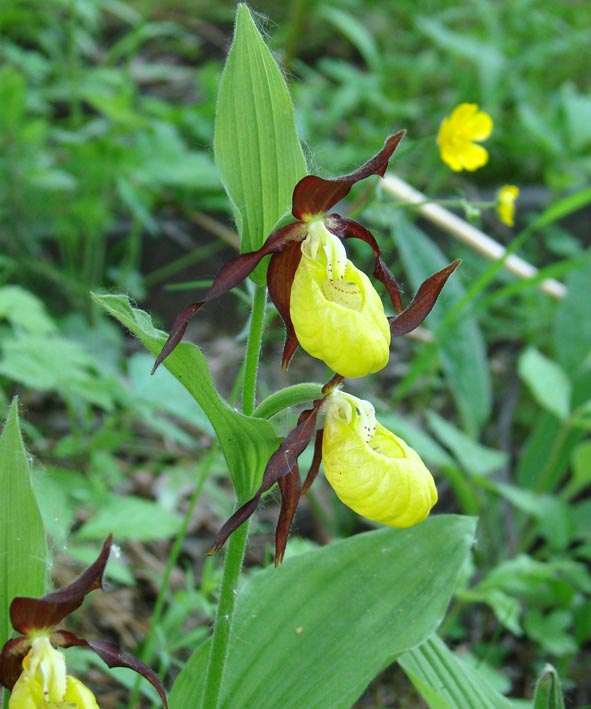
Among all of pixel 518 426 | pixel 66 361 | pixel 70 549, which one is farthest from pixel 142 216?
pixel 518 426

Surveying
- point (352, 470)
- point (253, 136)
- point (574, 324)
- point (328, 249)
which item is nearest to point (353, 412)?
point (352, 470)

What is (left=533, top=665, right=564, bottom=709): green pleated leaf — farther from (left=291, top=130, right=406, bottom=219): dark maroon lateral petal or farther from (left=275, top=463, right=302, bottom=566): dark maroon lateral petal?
(left=291, top=130, right=406, bottom=219): dark maroon lateral petal

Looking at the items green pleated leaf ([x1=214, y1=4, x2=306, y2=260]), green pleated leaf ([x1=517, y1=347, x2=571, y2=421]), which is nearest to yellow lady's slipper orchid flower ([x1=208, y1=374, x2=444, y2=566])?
green pleated leaf ([x1=214, y1=4, x2=306, y2=260])

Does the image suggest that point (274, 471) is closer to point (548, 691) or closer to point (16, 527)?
point (16, 527)

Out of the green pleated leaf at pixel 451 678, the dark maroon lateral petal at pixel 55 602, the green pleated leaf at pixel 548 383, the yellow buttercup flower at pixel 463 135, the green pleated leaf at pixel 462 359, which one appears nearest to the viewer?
the dark maroon lateral petal at pixel 55 602

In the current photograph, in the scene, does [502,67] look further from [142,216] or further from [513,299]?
[142,216]

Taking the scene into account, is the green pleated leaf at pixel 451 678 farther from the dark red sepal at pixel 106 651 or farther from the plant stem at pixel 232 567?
the dark red sepal at pixel 106 651

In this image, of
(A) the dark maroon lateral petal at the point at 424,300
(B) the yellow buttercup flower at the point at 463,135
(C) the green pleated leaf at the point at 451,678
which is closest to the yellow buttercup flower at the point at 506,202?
(B) the yellow buttercup flower at the point at 463,135
